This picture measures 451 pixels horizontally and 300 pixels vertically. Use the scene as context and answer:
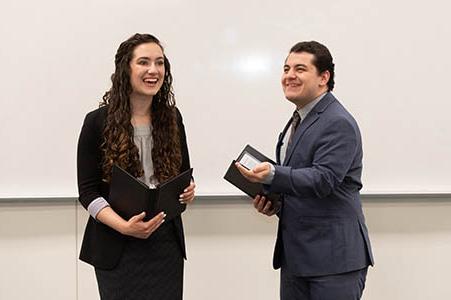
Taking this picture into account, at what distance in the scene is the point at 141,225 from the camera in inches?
53.7

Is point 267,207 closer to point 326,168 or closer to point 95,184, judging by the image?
point 326,168

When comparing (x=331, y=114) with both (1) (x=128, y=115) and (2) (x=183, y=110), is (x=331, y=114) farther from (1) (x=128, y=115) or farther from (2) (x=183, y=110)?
(2) (x=183, y=110)

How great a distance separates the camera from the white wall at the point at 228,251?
7.19 ft

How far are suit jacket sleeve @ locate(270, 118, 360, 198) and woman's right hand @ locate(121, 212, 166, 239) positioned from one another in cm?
37

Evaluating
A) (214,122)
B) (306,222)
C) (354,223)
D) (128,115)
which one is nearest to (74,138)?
(214,122)

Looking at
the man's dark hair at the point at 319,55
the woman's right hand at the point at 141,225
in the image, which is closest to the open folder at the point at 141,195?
the woman's right hand at the point at 141,225

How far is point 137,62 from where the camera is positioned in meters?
1.47

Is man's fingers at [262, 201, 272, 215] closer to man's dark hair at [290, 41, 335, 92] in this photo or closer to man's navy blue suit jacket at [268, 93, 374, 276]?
man's navy blue suit jacket at [268, 93, 374, 276]

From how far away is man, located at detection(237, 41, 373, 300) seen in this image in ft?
4.67

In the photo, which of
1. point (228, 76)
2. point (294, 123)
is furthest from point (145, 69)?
point (228, 76)

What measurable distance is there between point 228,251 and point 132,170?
1.02 m

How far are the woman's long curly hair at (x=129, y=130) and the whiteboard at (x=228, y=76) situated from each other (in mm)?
666

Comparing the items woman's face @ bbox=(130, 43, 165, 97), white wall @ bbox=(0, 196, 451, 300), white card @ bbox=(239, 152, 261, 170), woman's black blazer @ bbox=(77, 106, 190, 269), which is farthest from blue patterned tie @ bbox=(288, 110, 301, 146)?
white wall @ bbox=(0, 196, 451, 300)

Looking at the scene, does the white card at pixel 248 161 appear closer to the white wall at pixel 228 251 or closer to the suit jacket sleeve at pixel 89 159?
the suit jacket sleeve at pixel 89 159
